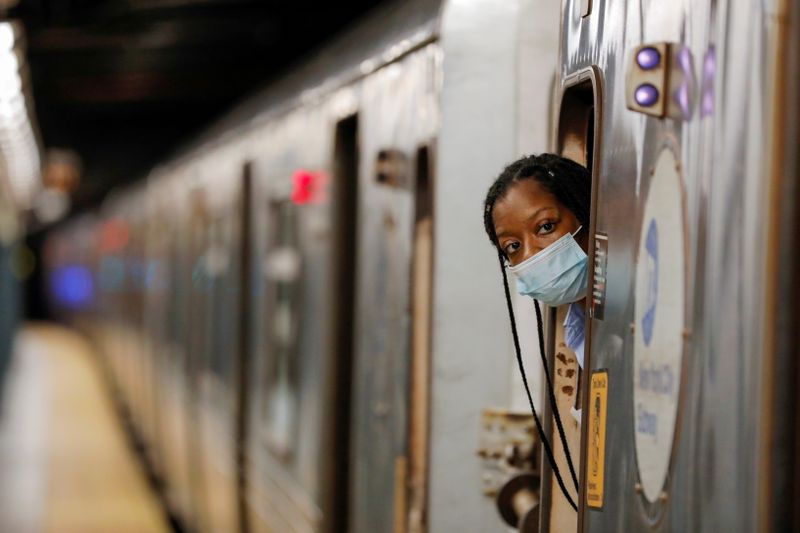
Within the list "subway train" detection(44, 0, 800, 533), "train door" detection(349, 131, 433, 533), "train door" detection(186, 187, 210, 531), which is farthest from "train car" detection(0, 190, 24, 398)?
"train door" detection(349, 131, 433, 533)

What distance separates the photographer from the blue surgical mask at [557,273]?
2100mm

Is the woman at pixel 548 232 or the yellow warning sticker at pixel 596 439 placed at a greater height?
Answer: the woman at pixel 548 232

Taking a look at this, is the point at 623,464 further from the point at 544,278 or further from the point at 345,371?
the point at 345,371

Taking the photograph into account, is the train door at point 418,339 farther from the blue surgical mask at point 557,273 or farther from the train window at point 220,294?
Result: the train window at point 220,294

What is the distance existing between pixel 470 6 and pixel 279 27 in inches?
340

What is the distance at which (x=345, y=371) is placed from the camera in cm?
436

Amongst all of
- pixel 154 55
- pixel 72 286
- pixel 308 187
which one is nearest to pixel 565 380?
pixel 308 187

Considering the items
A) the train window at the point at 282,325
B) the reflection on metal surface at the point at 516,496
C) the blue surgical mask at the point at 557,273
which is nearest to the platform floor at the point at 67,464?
the train window at the point at 282,325

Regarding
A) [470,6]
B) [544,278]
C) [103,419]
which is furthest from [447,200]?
[103,419]

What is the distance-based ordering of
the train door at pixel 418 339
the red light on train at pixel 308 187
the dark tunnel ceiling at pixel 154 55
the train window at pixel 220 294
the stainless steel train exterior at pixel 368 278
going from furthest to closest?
the dark tunnel ceiling at pixel 154 55 < the train window at pixel 220 294 < the red light on train at pixel 308 187 < the train door at pixel 418 339 < the stainless steel train exterior at pixel 368 278

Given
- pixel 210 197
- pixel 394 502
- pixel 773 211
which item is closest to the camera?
pixel 773 211

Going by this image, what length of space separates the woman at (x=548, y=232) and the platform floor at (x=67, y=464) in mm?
8211

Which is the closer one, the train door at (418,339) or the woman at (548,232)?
the woman at (548,232)

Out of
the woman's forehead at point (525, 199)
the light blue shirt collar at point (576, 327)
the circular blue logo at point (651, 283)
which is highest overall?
the woman's forehead at point (525, 199)
